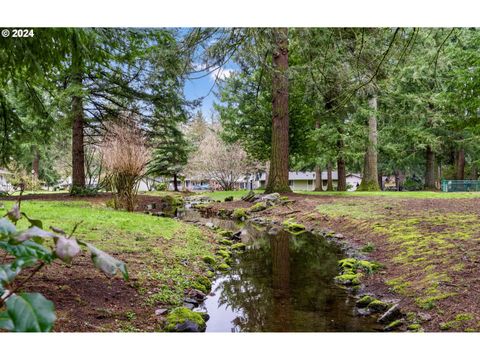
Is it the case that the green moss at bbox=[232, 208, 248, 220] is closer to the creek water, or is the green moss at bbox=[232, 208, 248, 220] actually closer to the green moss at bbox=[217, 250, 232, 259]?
the creek water

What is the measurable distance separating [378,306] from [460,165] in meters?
6.80

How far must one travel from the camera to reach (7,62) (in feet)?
8.17

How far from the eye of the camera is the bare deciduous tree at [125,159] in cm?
464

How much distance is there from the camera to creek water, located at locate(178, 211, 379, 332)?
2.01m

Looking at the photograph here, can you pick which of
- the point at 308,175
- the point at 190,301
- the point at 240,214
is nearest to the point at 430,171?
the point at 308,175

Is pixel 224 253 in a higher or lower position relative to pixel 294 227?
lower

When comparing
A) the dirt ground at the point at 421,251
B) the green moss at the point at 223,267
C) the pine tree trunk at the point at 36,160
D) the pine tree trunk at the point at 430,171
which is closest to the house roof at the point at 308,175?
the pine tree trunk at the point at 430,171

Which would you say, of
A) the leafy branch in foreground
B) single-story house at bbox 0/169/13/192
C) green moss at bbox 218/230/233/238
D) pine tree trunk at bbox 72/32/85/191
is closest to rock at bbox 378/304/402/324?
the leafy branch in foreground

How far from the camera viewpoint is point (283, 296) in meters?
2.42

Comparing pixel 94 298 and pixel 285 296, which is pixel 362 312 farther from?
pixel 94 298

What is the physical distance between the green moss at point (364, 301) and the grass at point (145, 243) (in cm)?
108

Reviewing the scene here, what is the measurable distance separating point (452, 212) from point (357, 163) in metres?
4.37

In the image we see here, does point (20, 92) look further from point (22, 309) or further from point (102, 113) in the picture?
point (22, 309)
